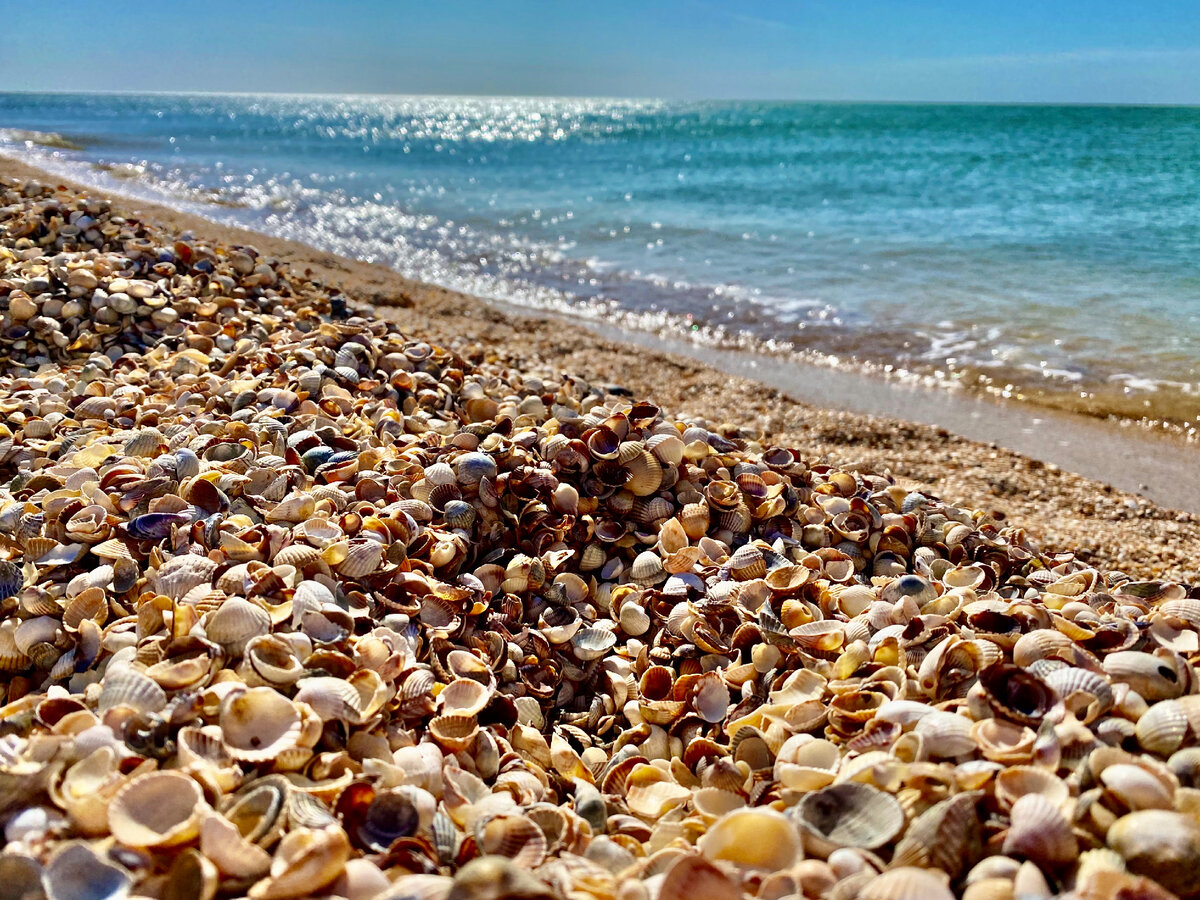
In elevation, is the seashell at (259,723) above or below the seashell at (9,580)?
below

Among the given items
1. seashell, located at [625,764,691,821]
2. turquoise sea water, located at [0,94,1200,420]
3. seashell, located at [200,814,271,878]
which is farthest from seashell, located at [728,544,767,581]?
turquoise sea water, located at [0,94,1200,420]

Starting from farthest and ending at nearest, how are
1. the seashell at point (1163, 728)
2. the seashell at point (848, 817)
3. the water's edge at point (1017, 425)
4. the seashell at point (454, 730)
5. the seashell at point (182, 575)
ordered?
the water's edge at point (1017, 425) → the seashell at point (182, 575) → the seashell at point (454, 730) → the seashell at point (1163, 728) → the seashell at point (848, 817)

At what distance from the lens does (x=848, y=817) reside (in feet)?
5.27

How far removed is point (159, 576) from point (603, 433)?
182cm

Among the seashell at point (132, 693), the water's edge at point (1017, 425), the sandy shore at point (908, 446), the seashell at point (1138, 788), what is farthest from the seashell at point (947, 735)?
the water's edge at point (1017, 425)

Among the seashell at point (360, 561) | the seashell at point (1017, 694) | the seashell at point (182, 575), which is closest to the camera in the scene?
the seashell at point (1017, 694)

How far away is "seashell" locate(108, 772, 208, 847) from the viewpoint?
148 cm

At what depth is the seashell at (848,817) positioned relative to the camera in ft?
5.12

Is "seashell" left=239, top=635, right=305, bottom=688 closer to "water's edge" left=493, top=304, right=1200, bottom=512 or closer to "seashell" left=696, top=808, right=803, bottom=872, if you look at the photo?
"seashell" left=696, top=808, right=803, bottom=872

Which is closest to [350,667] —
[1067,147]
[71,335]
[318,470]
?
[318,470]

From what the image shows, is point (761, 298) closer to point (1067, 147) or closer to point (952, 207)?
point (952, 207)

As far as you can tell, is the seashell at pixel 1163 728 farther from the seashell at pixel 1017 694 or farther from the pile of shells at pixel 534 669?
the seashell at pixel 1017 694

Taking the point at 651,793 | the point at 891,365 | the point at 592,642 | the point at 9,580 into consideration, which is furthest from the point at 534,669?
the point at 891,365

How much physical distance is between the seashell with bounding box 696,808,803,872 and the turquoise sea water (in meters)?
6.23
